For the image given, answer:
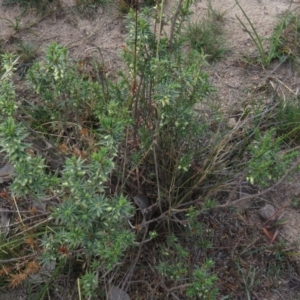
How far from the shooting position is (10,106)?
1.96 metres

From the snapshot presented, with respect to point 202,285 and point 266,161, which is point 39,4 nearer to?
point 266,161

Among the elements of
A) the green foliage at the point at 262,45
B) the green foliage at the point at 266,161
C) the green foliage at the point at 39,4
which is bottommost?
the green foliage at the point at 262,45

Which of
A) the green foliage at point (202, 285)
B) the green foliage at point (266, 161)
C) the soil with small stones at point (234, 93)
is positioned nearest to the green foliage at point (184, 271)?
the green foliage at point (202, 285)

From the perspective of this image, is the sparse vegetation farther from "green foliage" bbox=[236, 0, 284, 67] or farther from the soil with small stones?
"green foliage" bbox=[236, 0, 284, 67]

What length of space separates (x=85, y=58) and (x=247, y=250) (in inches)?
56.6

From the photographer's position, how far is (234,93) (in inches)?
121

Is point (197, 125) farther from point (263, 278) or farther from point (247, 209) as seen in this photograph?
point (263, 278)

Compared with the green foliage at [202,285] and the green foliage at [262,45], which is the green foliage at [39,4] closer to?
the green foliage at [262,45]

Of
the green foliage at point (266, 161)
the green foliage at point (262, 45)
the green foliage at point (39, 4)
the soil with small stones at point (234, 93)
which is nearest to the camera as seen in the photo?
the green foliage at point (266, 161)

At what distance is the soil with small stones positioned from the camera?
2.46 meters

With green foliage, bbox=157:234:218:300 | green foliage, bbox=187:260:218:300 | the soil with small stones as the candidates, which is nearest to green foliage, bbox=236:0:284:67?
the soil with small stones

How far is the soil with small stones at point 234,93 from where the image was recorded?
8.08 ft

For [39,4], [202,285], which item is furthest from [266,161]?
[39,4]

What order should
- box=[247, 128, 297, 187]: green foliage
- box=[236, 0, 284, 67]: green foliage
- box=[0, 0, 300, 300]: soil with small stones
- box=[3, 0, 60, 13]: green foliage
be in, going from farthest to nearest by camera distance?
box=[3, 0, 60, 13]: green foliage, box=[236, 0, 284, 67]: green foliage, box=[0, 0, 300, 300]: soil with small stones, box=[247, 128, 297, 187]: green foliage
